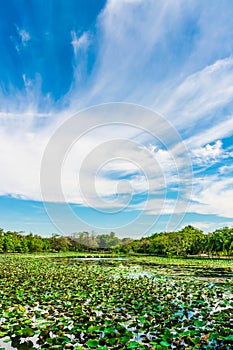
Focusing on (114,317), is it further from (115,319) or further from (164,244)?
(164,244)

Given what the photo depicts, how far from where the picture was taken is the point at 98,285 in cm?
903

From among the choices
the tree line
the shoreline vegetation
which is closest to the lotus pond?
the shoreline vegetation

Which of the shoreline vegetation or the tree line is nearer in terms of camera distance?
the shoreline vegetation

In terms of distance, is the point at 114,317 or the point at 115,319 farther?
the point at 114,317

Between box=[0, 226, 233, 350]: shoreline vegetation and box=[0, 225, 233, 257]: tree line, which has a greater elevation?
box=[0, 225, 233, 257]: tree line

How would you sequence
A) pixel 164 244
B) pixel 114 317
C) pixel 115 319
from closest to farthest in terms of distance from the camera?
pixel 115 319, pixel 114 317, pixel 164 244

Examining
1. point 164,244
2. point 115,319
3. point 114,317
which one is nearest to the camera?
point 115,319

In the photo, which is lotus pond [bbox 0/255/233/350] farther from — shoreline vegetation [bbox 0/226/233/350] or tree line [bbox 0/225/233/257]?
tree line [bbox 0/225/233/257]

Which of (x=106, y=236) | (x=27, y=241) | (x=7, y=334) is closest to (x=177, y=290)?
(x=7, y=334)

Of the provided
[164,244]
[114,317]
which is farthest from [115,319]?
[164,244]

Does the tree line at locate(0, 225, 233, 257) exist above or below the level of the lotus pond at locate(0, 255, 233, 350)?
above

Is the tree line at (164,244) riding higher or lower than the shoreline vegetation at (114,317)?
higher

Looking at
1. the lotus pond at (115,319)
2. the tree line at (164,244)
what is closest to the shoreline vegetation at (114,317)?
the lotus pond at (115,319)

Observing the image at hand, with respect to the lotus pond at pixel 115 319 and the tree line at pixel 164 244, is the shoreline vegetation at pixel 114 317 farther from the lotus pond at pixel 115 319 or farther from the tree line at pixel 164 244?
the tree line at pixel 164 244
